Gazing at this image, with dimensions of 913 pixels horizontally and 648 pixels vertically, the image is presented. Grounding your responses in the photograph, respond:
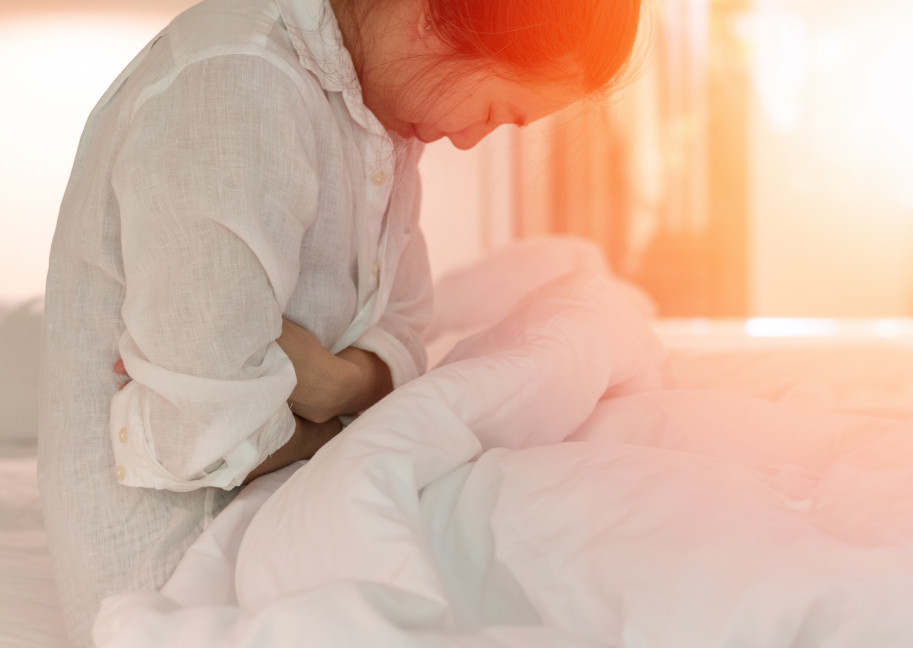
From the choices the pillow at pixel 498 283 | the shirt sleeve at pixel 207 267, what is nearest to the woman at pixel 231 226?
the shirt sleeve at pixel 207 267

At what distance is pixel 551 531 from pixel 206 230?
0.31 meters

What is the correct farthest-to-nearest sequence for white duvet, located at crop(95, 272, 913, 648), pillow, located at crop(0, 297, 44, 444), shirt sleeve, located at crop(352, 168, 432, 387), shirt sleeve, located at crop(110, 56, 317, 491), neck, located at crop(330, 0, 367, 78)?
1. pillow, located at crop(0, 297, 44, 444)
2. shirt sleeve, located at crop(352, 168, 432, 387)
3. neck, located at crop(330, 0, 367, 78)
4. shirt sleeve, located at crop(110, 56, 317, 491)
5. white duvet, located at crop(95, 272, 913, 648)

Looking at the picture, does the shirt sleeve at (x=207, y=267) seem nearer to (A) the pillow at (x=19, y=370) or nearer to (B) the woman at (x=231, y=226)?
(B) the woman at (x=231, y=226)

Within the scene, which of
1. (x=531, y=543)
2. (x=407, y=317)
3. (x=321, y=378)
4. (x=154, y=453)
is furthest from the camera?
(x=407, y=317)

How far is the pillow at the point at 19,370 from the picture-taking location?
105cm

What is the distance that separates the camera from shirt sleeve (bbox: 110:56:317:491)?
60 centimetres

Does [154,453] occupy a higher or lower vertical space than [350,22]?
lower

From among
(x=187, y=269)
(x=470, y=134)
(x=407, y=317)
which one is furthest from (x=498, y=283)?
(x=187, y=269)

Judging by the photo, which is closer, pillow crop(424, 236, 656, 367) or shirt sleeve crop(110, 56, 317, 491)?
shirt sleeve crop(110, 56, 317, 491)

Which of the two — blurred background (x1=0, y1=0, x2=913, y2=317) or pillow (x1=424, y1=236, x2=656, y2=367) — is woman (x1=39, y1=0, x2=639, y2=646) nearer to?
pillow (x1=424, y1=236, x2=656, y2=367)

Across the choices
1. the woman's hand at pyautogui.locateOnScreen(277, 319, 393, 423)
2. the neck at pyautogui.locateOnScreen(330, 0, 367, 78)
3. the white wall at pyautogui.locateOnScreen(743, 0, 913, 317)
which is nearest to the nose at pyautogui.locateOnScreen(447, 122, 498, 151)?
the neck at pyautogui.locateOnScreen(330, 0, 367, 78)

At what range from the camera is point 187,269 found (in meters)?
0.60

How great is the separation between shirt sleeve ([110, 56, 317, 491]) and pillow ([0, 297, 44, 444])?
465mm

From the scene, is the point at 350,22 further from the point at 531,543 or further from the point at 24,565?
the point at 24,565
